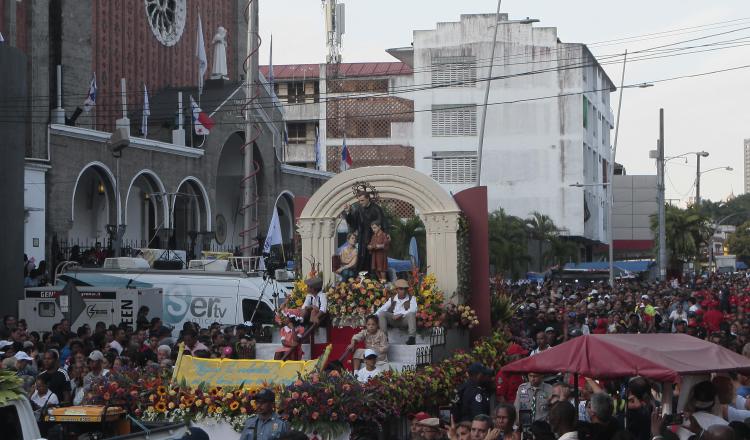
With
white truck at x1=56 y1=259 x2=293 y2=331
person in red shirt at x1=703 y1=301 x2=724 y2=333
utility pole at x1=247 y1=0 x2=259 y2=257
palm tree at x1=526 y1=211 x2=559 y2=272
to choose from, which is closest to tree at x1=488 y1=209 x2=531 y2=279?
palm tree at x1=526 y1=211 x2=559 y2=272

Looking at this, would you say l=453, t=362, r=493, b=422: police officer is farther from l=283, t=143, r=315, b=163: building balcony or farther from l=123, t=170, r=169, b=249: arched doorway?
l=283, t=143, r=315, b=163: building balcony

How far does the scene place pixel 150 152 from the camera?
1704 inches

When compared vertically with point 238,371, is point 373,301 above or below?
above

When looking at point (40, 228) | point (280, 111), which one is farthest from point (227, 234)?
point (40, 228)

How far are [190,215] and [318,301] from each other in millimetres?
28439

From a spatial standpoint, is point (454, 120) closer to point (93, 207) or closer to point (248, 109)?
point (93, 207)

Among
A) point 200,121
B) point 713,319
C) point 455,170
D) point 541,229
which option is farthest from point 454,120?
point 713,319

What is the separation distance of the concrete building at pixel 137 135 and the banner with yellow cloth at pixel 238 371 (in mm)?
14198

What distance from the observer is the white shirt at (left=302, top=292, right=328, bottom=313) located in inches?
772

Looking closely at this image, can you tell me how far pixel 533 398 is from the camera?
14.6 meters

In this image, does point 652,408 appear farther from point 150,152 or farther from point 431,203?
point 150,152

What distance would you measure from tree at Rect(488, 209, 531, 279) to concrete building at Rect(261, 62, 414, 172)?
11.6 m

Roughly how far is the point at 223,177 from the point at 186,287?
23.7m

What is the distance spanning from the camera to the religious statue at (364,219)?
69.2 feet
